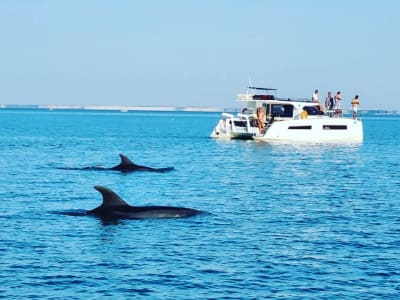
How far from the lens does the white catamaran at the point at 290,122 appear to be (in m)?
88.5

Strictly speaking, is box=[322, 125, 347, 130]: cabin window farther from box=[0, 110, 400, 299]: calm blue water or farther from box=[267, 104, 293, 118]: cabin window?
box=[0, 110, 400, 299]: calm blue water

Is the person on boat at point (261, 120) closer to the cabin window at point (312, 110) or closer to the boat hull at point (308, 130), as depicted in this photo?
the boat hull at point (308, 130)

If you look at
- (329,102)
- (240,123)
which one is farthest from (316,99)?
(240,123)

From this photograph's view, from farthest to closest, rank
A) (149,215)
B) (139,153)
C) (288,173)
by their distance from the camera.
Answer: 1. (139,153)
2. (288,173)
3. (149,215)

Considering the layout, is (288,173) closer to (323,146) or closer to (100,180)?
(100,180)

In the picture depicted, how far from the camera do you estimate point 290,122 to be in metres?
88.8

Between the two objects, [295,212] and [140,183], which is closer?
Answer: [295,212]

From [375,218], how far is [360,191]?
11.6 m

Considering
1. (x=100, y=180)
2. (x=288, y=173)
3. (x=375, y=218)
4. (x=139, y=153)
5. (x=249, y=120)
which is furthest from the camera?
(x=249, y=120)

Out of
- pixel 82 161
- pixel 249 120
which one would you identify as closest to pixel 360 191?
pixel 82 161

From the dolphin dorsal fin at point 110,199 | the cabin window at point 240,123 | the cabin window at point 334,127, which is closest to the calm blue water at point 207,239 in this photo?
the dolphin dorsal fin at point 110,199

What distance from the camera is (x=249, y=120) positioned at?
92.1m

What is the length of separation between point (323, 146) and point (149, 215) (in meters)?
55.7

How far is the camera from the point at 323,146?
86062mm
